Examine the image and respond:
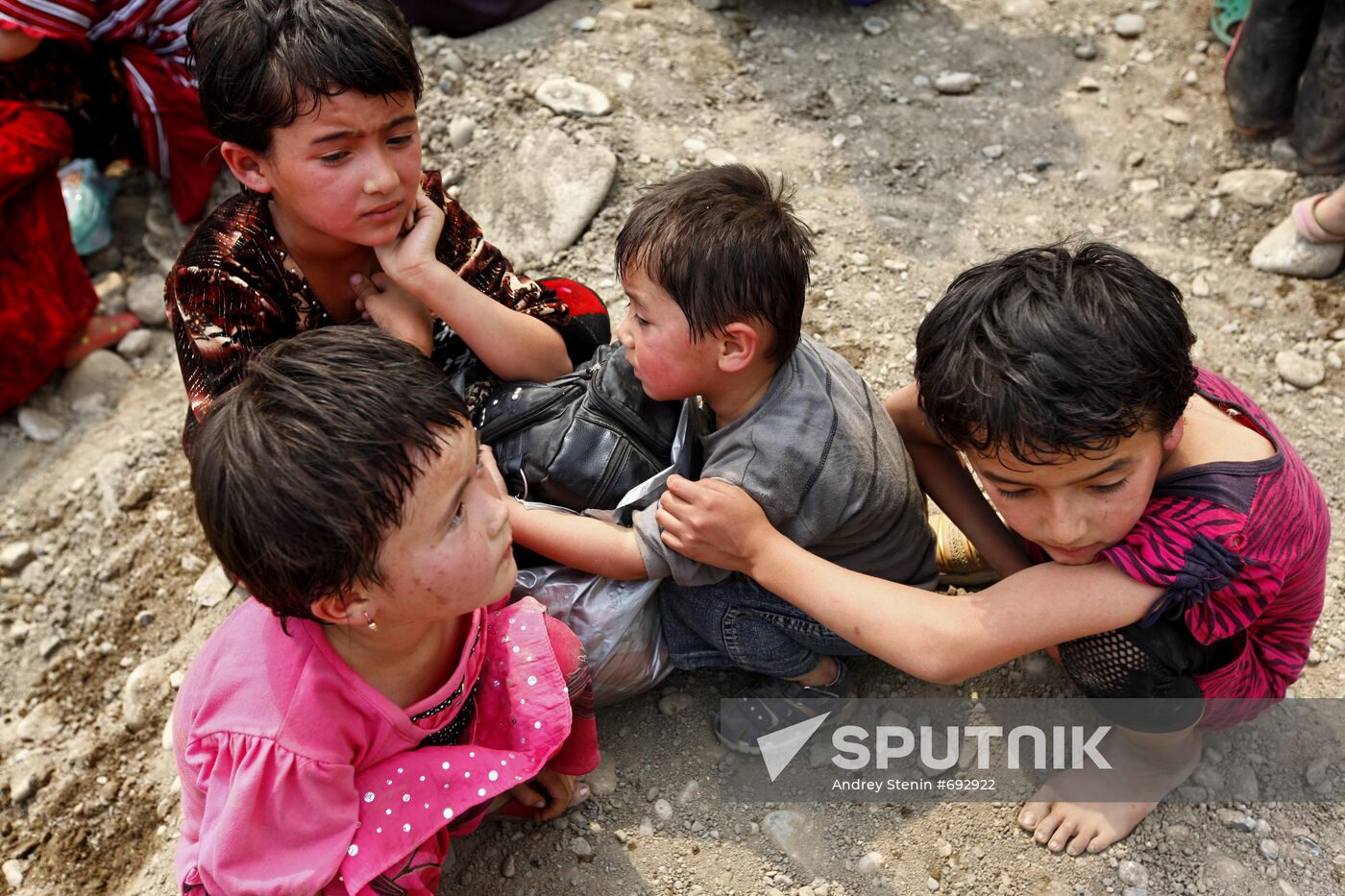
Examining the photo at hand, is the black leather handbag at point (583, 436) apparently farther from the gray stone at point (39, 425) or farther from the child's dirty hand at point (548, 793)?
the gray stone at point (39, 425)

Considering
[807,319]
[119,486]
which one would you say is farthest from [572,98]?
[119,486]

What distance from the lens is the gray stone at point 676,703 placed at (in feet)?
8.06

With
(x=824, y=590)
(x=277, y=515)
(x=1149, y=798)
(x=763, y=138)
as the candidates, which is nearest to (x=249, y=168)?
(x=277, y=515)

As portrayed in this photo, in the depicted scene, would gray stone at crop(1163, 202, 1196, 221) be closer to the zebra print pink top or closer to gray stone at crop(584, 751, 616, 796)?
the zebra print pink top

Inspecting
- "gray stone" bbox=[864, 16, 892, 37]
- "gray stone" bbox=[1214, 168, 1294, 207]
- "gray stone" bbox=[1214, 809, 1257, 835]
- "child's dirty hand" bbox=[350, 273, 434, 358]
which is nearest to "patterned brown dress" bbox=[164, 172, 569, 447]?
"child's dirty hand" bbox=[350, 273, 434, 358]

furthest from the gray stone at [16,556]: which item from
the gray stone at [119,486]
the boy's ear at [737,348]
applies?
the boy's ear at [737,348]

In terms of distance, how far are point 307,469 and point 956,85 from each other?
306 cm

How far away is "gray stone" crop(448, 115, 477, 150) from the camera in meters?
3.69

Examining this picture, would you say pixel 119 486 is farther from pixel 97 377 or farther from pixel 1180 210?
pixel 1180 210

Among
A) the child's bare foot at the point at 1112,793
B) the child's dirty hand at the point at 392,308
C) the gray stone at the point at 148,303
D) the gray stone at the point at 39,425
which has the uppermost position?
the child's dirty hand at the point at 392,308

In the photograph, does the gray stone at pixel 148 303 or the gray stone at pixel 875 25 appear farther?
the gray stone at pixel 875 25

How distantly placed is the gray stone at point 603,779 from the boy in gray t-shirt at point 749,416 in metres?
0.37

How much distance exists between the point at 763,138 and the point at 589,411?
1750mm

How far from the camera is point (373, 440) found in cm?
156
